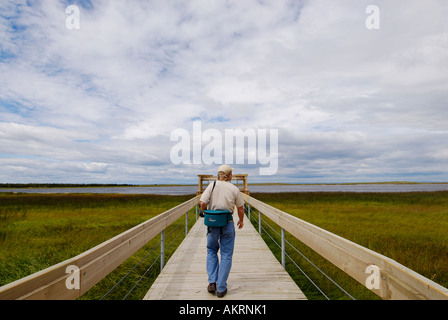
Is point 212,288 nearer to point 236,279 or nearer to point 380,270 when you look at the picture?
point 236,279

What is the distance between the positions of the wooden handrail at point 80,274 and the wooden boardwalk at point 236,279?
3.05ft

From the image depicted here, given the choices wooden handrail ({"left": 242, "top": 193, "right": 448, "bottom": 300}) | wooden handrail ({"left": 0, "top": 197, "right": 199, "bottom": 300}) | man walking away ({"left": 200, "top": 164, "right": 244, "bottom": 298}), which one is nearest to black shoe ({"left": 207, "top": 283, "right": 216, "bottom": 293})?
man walking away ({"left": 200, "top": 164, "right": 244, "bottom": 298})

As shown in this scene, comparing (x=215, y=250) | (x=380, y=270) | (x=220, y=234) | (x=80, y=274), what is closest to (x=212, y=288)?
(x=215, y=250)

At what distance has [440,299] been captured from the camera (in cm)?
133

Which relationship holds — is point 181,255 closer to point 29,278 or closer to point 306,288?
point 306,288

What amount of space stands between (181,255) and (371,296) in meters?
3.58

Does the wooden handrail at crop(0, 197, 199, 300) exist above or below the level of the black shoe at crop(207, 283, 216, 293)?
above

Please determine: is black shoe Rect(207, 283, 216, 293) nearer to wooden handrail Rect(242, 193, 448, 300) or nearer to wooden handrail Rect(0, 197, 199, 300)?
wooden handrail Rect(0, 197, 199, 300)

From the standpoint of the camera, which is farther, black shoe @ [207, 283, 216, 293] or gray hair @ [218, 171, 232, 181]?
gray hair @ [218, 171, 232, 181]

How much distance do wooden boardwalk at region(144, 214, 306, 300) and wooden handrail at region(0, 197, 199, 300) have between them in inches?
36.6

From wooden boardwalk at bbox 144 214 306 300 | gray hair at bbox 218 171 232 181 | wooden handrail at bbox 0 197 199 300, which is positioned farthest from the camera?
gray hair at bbox 218 171 232 181

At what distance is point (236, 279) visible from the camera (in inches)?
167

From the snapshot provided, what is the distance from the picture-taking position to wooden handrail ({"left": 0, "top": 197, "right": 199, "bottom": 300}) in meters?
1.43
